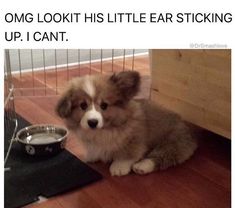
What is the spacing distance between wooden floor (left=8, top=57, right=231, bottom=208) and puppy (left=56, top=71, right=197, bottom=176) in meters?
0.04

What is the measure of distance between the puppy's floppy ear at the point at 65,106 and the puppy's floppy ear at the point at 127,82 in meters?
0.16

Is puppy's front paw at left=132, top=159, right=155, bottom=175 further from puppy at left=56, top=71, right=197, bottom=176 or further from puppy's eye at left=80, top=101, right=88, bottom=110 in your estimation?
puppy's eye at left=80, top=101, right=88, bottom=110

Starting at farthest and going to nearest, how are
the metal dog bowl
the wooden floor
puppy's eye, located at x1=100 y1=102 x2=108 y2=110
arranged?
the metal dog bowl → puppy's eye, located at x1=100 y1=102 x2=108 y2=110 → the wooden floor

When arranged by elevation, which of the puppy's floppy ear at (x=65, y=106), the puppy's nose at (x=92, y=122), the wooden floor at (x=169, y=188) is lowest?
the wooden floor at (x=169, y=188)

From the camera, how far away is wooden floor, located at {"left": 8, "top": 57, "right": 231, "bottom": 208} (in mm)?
1167

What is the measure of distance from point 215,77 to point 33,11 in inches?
31.3

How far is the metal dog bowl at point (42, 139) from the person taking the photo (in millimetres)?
1394

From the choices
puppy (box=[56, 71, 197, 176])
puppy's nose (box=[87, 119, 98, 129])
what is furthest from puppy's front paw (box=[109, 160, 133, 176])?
puppy's nose (box=[87, 119, 98, 129])

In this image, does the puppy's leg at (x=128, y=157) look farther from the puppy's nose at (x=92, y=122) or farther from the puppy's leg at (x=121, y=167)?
the puppy's nose at (x=92, y=122)

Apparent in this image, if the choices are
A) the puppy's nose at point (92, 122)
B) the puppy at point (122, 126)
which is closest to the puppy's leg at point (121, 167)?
the puppy at point (122, 126)

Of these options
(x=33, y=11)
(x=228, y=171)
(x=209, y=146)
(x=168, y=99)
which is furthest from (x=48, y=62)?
(x=33, y=11)

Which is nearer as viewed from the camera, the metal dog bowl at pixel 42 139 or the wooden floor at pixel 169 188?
the wooden floor at pixel 169 188

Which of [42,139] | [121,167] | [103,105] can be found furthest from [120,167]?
[42,139]

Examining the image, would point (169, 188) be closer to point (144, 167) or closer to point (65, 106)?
point (144, 167)
